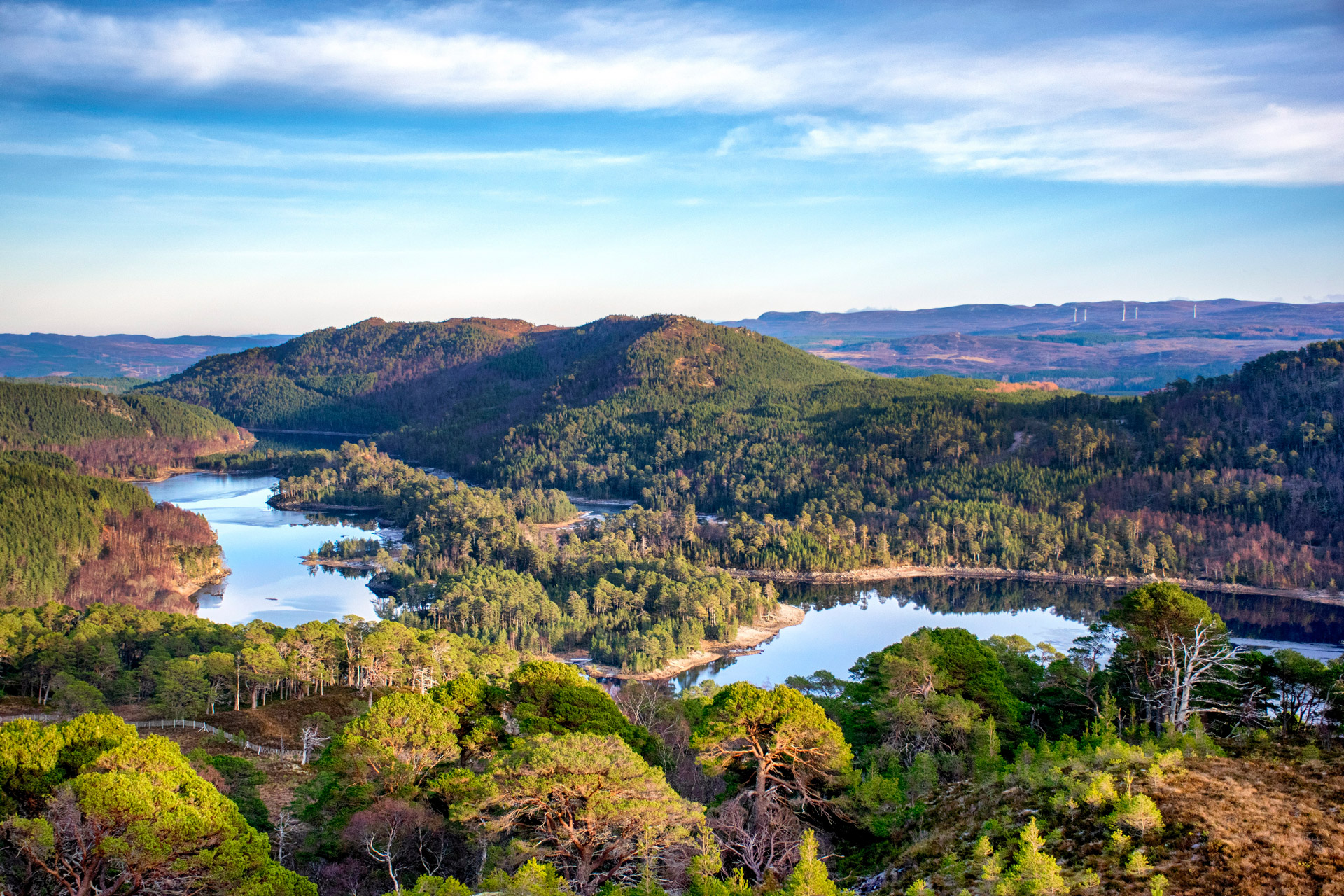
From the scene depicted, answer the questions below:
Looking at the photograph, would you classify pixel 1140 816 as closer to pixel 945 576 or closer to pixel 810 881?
pixel 810 881

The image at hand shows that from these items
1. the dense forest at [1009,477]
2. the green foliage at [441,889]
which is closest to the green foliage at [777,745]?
the green foliage at [441,889]

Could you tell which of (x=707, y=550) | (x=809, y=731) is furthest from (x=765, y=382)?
(x=809, y=731)

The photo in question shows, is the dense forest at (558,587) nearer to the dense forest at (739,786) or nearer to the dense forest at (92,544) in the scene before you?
the dense forest at (92,544)

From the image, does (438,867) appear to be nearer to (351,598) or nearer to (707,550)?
(351,598)

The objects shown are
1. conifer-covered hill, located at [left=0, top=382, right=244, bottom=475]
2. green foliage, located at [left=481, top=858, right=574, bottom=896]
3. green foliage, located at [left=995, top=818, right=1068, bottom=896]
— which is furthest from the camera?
conifer-covered hill, located at [left=0, top=382, right=244, bottom=475]

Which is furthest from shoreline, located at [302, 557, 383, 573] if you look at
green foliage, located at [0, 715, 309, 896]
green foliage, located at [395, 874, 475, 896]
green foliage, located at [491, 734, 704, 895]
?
green foliage, located at [395, 874, 475, 896]

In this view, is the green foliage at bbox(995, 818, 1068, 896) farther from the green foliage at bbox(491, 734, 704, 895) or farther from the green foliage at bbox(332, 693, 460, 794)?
the green foliage at bbox(332, 693, 460, 794)
